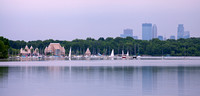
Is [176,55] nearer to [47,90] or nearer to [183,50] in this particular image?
[183,50]

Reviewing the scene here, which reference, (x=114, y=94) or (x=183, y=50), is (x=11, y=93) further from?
(x=183, y=50)

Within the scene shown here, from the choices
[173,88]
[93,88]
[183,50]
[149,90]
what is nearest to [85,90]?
[93,88]

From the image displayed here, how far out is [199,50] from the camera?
198m

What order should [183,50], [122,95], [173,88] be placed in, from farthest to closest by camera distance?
[183,50] → [173,88] → [122,95]

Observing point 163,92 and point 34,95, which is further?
point 163,92

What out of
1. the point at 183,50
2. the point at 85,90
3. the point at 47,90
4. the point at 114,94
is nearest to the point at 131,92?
the point at 114,94

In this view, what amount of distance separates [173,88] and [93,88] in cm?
621

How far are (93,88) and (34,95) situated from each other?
5534mm

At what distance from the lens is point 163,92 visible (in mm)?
22922

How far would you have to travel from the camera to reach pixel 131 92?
22969 mm

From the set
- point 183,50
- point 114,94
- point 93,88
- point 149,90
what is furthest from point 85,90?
point 183,50

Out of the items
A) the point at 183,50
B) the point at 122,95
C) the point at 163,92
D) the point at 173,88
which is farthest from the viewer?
the point at 183,50

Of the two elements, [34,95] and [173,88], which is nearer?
[34,95]

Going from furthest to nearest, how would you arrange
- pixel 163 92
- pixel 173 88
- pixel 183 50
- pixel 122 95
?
1. pixel 183 50
2. pixel 173 88
3. pixel 163 92
4. pixel 122 95
